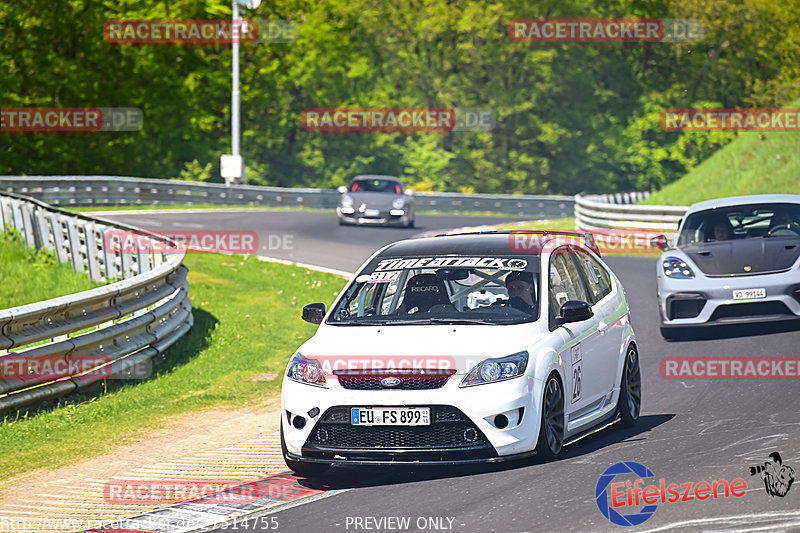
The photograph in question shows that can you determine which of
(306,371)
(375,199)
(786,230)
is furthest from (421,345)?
(375,199)

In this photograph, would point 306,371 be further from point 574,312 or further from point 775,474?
point 775,474

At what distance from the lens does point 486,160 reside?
68.4 meters

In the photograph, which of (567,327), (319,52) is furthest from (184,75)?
(567,327)

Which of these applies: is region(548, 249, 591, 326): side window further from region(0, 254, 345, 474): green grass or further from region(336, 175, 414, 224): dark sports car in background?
region(336, 175, 414, 224): dark sports car in background

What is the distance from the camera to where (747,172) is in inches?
1433

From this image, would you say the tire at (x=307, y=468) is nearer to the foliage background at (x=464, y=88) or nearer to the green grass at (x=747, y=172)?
the green grass at (x=747, y=172)

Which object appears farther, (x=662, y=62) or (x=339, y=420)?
(x=662, y=62)

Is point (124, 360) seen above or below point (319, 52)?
below

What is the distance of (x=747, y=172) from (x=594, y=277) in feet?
89.4

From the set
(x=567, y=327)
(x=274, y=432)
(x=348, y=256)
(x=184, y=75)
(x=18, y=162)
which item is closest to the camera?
(x=567, y=327)

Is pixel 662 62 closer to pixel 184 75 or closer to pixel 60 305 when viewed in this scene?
pixel 184 75

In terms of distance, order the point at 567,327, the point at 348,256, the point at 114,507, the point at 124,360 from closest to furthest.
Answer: the point at 114,507 < the point at 567,327 < the point at 124,360 < the point at 348,256

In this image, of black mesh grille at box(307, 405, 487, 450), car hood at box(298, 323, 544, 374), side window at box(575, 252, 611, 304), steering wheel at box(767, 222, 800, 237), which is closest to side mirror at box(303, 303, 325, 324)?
car hood at box(298, 323, 544, 374)

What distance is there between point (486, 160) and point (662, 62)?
34.2 feet
